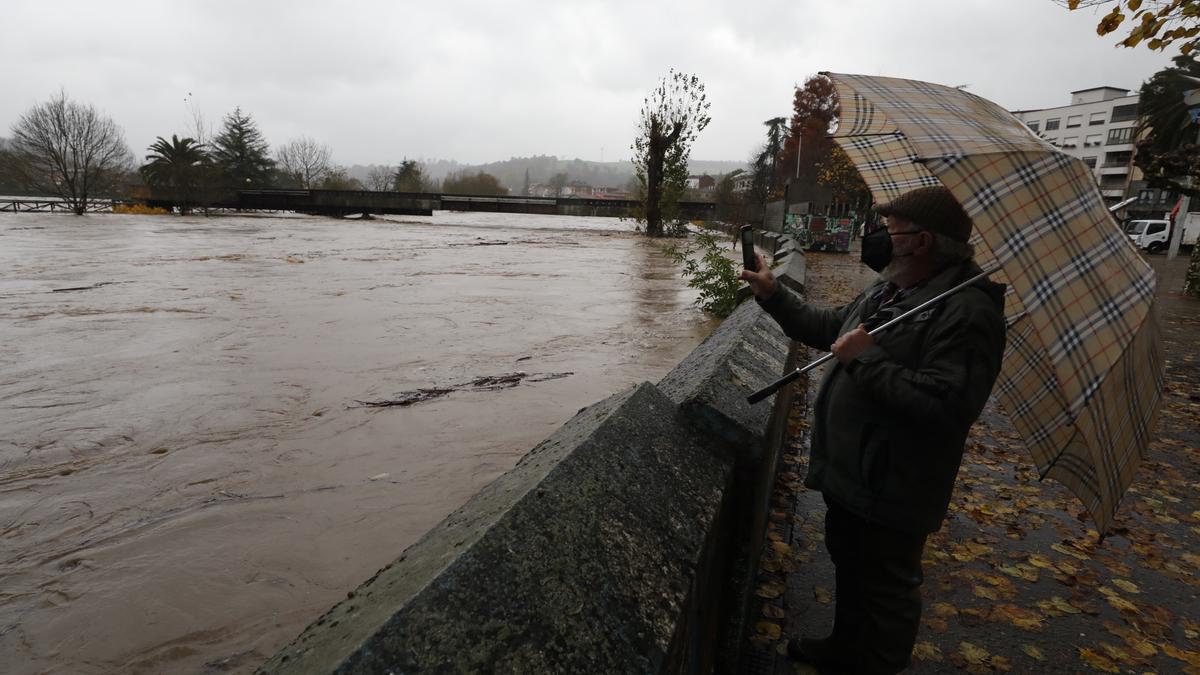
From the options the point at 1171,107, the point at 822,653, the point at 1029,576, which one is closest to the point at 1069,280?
the point at 822,653

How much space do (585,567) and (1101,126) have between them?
85.1 metres

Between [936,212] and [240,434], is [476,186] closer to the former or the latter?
[240,434]

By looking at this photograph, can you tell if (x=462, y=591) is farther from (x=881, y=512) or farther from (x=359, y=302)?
(x=359, y=302)

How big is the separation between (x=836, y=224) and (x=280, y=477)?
24.8 meters

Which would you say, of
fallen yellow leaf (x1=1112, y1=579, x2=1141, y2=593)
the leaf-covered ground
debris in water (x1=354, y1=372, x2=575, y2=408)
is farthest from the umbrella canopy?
debris in water (x1=354, y1=372, x2=575, y2=408)

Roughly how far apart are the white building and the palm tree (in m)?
70.4

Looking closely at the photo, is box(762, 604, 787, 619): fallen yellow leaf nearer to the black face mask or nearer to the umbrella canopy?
the umbrella canopy

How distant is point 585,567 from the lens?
133 centimetres

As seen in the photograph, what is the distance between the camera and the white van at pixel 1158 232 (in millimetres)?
32094

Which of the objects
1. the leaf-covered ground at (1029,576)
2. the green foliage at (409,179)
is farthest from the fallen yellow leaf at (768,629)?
the green foliage at (409,179)

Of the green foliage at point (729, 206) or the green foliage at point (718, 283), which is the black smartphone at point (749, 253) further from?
the green foliage at point (729, 206)

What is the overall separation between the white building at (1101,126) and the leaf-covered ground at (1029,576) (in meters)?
70.6

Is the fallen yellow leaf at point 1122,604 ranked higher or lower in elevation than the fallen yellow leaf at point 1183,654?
higher

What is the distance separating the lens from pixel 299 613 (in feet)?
9.26
